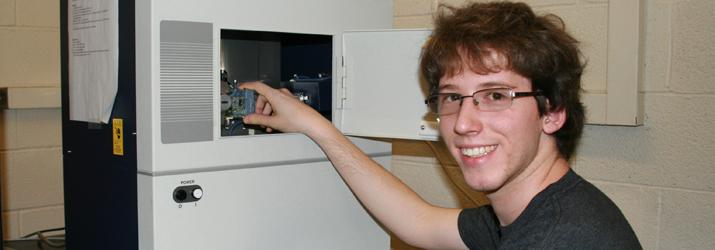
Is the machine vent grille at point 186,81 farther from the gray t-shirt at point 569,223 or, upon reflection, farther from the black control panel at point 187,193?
the gray t-shirt at point 569,223

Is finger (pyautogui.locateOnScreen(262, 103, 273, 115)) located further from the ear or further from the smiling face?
the ear

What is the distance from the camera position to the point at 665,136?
1.72 meters

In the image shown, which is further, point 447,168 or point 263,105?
point 447,168

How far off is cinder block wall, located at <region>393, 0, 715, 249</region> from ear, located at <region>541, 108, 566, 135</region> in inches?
23.6

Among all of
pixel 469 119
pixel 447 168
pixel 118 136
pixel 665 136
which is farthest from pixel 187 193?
pixel 665 136

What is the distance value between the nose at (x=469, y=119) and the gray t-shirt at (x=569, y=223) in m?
0.16

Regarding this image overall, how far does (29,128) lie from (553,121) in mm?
1999

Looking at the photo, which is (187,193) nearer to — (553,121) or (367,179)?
(367,179)

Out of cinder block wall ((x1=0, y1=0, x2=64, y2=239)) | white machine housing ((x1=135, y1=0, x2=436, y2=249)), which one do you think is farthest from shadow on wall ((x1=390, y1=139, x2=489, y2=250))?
cinder block wall ((x1=0, y1=0, x2=64, y2=239))

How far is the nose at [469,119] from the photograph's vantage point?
3.91ft

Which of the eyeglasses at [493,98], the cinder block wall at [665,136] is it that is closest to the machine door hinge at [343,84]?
the eyeglasses at [493,98]

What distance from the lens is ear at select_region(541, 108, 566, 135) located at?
4.03ft

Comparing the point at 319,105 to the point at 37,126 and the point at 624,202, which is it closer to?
the point at 624,202

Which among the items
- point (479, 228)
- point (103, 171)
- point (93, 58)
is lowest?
point (479, 228)
